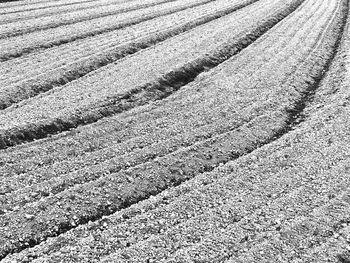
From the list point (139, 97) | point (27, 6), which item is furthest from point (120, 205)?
point (27, 6)

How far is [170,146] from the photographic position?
1681cm

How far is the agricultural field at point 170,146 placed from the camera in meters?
12.2

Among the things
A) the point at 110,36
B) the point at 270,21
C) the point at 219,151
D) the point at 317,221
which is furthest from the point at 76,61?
the point at 270,21

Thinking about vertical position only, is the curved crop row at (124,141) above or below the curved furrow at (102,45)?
below

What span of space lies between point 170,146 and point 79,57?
35.6 ft

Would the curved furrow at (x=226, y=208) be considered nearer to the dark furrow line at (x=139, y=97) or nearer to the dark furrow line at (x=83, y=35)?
the dark furrow line at (x=139, y=97)

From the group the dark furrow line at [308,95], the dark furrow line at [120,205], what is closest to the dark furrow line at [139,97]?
the dark furrow line at [120,205]

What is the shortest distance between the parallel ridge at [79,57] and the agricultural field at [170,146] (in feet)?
0.36

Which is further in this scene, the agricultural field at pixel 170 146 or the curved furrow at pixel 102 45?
the curved furrow at pixel 102 45

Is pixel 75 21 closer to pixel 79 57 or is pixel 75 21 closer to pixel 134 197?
pixel 79 57

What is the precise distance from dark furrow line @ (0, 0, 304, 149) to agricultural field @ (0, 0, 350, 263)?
0.08 metres

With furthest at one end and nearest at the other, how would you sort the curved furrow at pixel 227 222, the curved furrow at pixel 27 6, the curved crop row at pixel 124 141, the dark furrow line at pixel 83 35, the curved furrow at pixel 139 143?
the curved furrow at pixel 27 6
the dark furrow line at pixel 83 35
the curved crop row at pixel 124 141
the curved furrow at pixel 139 143
the curved furrow at pixel 227 222

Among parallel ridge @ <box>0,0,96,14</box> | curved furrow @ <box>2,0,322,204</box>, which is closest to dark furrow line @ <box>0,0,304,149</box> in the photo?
curved furrow @ <box>2,0,322,204</box>

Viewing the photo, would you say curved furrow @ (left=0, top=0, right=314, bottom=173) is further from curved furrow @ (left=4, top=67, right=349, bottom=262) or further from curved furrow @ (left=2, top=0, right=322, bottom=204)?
curved furrow @ (left=4, top=67, right=349, bottom=262)
